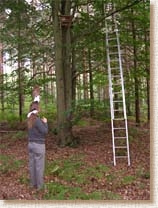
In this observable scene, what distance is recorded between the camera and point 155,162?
120 inches

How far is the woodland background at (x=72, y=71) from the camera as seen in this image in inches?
230

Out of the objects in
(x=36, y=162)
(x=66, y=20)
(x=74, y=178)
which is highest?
(x=66, y=20)

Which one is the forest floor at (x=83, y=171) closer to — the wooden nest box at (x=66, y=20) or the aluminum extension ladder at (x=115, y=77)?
the aluminum extension ladder at (x=115, y=77)

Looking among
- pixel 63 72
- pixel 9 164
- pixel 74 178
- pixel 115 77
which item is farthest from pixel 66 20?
pixel 74 178

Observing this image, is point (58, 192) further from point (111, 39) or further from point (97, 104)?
point (111, 39)

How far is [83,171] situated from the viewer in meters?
5.32

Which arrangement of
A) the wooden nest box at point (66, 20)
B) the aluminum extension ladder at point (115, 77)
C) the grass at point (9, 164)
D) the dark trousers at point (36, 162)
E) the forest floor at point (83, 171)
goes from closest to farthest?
the forest floor at point (83, 171)
the dark trousers at point (36, 162)
the grass at point (9, 164)
the aluminum extension ladder at point (115, 77)
the wooden nest box at point (66, 20)

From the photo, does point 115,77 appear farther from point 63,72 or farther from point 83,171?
point 83,171

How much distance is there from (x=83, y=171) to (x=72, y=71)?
2541mm

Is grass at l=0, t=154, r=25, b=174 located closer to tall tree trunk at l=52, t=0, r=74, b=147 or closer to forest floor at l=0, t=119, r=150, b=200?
forest floor at l=0, t=119, r=150, b=200

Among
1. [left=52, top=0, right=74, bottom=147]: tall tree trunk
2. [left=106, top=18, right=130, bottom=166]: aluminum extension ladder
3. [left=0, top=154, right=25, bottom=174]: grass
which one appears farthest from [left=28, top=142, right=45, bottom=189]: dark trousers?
[left=52, top=0, right=74, bottom=147]: tall tree trunk

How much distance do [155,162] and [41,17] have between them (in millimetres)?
→ 5712

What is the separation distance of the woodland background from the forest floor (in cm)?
2

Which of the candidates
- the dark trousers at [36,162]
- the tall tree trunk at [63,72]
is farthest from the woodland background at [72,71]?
the dark trousers at [36,162]
